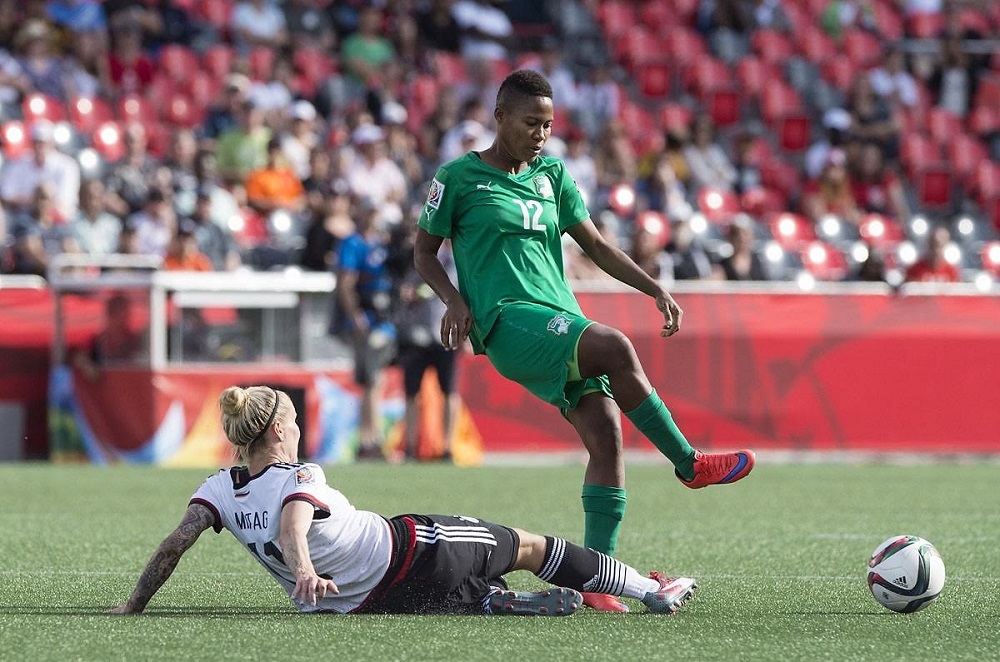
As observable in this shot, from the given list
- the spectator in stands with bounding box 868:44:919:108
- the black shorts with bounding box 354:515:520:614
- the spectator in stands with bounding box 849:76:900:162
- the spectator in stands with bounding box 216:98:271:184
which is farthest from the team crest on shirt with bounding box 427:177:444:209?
the spectator in stands with bounding box 868:44:919:108

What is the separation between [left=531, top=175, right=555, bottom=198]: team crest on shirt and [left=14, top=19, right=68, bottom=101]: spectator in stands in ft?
38.9

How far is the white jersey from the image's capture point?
5.49 m

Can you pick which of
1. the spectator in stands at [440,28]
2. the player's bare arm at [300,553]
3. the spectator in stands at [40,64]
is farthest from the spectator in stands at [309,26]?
the player's bare arm at [300,553]

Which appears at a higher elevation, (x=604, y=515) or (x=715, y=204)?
(x=715, y=204)

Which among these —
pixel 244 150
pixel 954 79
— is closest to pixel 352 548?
pixel 244 150

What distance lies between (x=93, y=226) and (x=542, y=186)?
30.5ft

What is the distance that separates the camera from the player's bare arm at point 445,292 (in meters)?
6.23

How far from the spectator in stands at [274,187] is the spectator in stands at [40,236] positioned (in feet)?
6.75

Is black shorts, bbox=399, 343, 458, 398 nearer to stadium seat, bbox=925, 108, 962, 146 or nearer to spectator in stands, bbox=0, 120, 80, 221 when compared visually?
spectator in stands, bbox=0, 120, 80, 221

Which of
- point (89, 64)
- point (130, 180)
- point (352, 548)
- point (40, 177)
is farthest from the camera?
point (89, 64)

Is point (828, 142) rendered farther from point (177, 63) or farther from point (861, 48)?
point (177, 63)

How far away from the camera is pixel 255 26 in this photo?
64.4 ft

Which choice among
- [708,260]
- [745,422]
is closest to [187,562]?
[745,422]

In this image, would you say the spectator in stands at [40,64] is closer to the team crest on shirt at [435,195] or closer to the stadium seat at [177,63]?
the stadium seat at [177,63]
